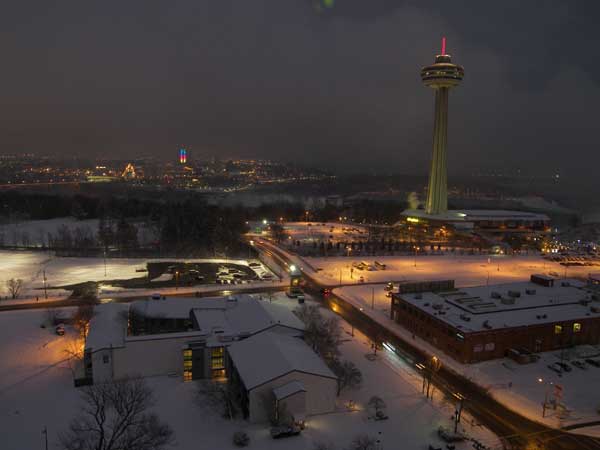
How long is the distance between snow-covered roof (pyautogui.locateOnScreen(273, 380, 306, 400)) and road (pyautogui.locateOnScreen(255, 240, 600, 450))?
6.16m

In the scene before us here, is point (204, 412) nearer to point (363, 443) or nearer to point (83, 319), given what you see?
point (363, 443)

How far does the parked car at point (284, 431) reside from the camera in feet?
45.2

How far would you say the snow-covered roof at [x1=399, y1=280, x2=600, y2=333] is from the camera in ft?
70.6

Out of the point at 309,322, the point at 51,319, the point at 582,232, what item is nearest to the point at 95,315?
the point at 51,319

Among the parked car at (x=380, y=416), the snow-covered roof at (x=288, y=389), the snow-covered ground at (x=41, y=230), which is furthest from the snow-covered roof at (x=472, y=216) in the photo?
the snow-covered roof at (x=288, y=389)

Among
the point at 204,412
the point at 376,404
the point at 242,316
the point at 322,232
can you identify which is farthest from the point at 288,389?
the point at 322,232

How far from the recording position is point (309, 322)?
67.6ft

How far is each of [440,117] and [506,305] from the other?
4843cm

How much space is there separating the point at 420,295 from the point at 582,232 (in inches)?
2670

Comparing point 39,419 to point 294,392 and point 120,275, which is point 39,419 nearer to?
point 294,392

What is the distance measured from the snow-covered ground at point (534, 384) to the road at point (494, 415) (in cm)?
44

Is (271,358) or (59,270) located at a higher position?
(271,358)

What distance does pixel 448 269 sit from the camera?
39.8 m

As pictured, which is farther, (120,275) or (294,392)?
(120,275)
